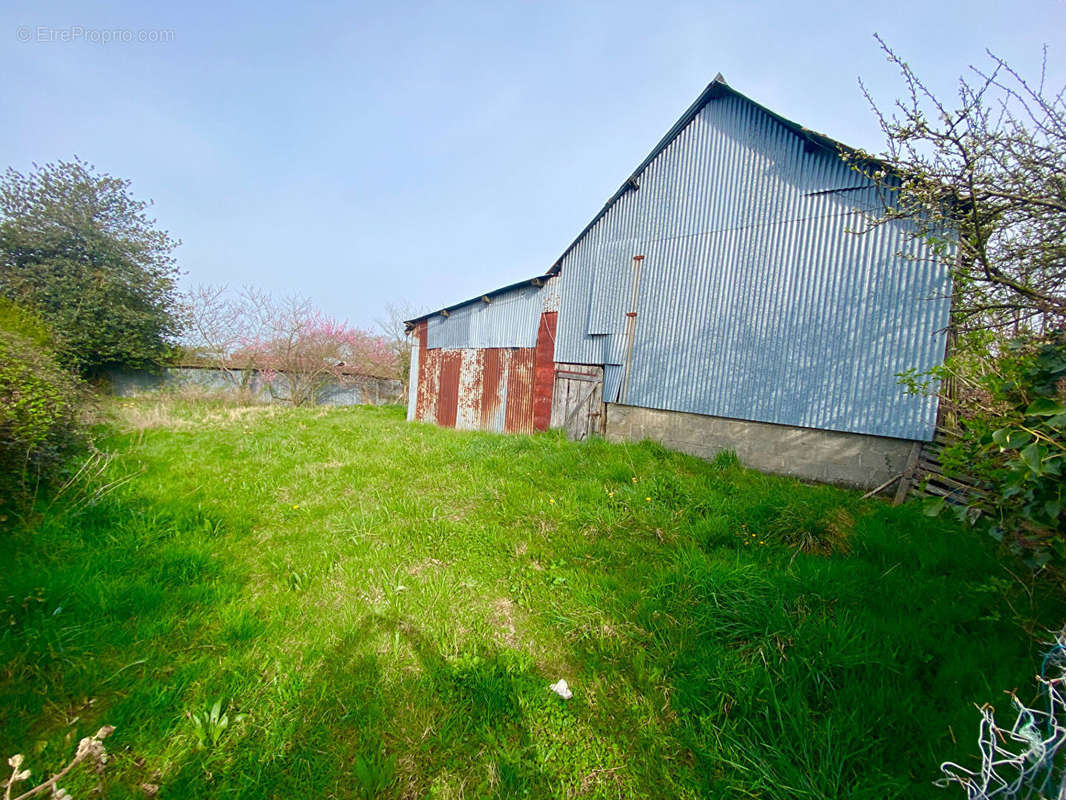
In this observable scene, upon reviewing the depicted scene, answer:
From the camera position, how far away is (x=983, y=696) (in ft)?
6.28

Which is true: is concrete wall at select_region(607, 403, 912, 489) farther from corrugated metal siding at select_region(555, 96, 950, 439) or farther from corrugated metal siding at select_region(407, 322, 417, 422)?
corrugated metal siding at select_region(407, 322, 417, 422)

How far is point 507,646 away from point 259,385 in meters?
19.5

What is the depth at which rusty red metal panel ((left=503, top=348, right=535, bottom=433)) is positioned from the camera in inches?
375

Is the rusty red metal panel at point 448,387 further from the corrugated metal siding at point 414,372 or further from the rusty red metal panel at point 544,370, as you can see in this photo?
the rusty red metal panel at point 544,370

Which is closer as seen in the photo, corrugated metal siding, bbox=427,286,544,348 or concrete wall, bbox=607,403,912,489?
concrete wall, bbox=607,403,912,489

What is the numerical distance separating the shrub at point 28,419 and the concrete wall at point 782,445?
7.83 metres

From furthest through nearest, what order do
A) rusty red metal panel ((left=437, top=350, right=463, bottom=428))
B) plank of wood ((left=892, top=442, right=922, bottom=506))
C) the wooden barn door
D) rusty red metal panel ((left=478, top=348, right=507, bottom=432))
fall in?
rusty red metal panel ((left=437, top=350, right=463, bottom=428))
rusty red metal panel ((left=478, top=348, right=507, bottom=432))
the wooden barn door
plank of wood ((left=892, top=442, right=922, bottom=506))

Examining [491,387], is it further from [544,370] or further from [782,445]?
[782,445]

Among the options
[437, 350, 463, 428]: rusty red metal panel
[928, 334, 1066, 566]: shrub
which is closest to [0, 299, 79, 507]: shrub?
[928, 334, 1066, 566]: shrub

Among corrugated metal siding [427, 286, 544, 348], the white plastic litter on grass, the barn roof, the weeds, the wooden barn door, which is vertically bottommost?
the weeds

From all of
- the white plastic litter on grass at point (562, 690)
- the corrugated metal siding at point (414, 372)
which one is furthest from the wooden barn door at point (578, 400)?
the white plastic litter on grass at point (562, 690)

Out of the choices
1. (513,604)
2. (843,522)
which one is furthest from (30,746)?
(843,522)

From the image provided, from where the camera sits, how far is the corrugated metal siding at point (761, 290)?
17.5 feet

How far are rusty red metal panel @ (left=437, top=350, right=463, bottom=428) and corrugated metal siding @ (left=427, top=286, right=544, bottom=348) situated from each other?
339 mm
